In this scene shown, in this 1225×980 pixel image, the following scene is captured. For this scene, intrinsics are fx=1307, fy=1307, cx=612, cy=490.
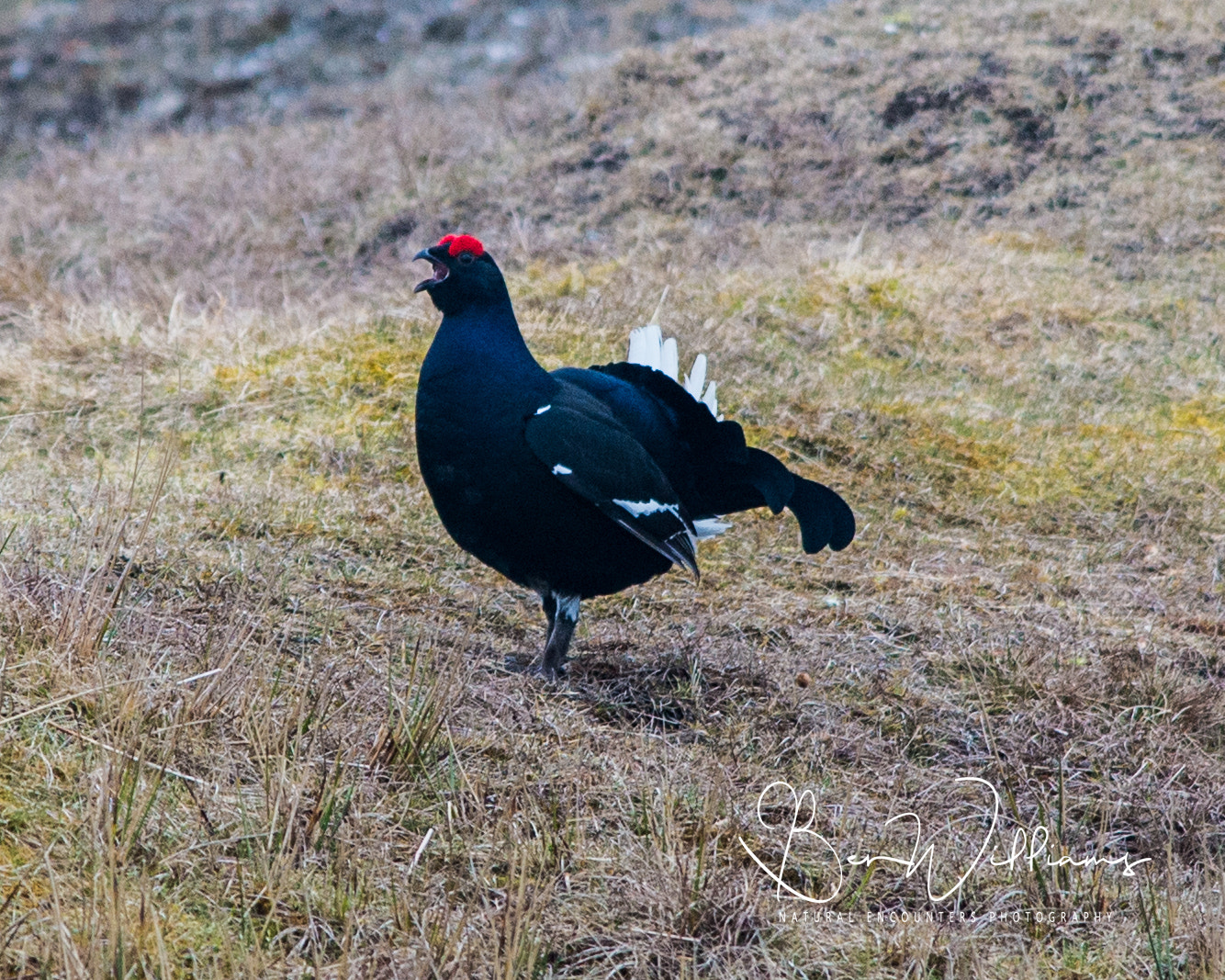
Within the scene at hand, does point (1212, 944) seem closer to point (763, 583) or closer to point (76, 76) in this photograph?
point (763, 583)

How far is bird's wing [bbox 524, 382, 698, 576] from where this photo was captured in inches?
148

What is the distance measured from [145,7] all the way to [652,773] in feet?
47.8

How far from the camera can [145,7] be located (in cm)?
1510

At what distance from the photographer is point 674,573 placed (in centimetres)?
502

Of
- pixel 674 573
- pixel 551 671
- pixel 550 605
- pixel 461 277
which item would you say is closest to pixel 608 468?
pixel 550 605

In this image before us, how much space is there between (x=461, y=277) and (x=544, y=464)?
0.64m

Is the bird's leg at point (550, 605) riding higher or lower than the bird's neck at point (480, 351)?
lower

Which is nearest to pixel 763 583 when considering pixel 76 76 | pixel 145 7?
pixel 76 76
